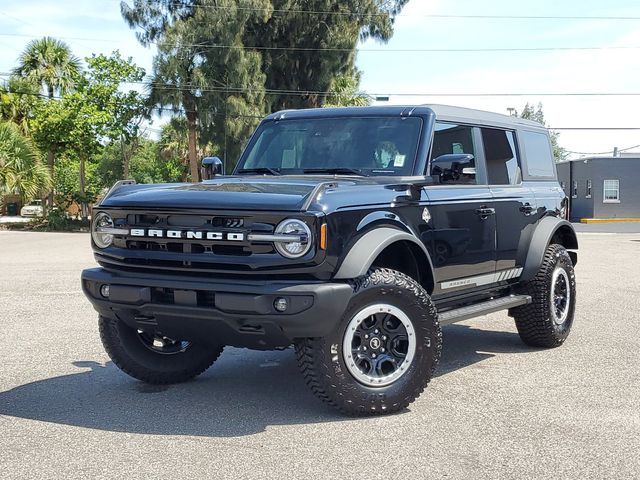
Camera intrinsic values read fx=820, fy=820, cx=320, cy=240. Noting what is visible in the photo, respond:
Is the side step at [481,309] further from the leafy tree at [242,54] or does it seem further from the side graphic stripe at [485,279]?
the leafy tree at [242,54]

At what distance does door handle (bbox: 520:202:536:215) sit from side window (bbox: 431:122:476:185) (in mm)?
756

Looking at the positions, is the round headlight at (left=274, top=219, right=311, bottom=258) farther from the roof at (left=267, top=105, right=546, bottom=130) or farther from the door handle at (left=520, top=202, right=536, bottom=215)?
the door handle at (left=520, top=202, right=536, bottom=215)

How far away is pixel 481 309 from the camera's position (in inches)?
246

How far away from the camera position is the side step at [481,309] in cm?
583

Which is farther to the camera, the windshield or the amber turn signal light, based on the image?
the windshield

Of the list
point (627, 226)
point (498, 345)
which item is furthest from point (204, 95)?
point (498, 345)

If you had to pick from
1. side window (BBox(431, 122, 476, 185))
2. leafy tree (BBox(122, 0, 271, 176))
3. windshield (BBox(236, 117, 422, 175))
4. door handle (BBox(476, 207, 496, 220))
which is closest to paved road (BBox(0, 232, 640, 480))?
door handle (BBox(476, 207, 496, 220))

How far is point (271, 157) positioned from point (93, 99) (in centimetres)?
3144

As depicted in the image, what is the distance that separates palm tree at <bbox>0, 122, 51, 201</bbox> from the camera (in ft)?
100

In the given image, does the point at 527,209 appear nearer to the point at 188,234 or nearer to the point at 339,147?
the point at 339,147

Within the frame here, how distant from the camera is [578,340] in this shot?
26.0ft

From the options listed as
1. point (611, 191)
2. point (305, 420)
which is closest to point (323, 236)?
point (305, 420)

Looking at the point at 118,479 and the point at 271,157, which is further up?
the point at 271,157

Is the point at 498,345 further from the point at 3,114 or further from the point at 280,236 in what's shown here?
the point at 3,114
